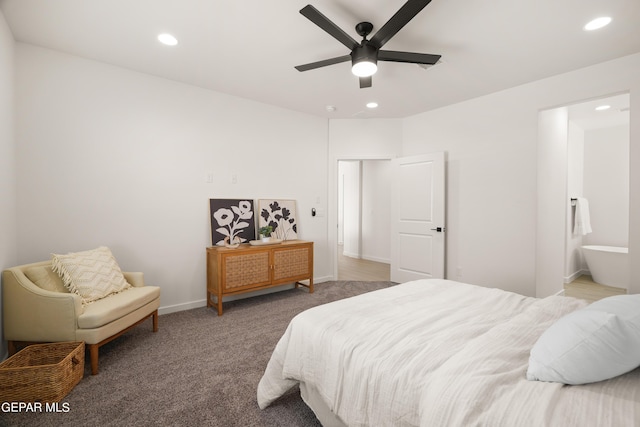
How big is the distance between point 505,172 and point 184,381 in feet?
13.4

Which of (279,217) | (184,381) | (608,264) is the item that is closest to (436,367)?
(184,381)

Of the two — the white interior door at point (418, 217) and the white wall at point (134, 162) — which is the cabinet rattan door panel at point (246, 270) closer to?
the white wall at point (134, 162)

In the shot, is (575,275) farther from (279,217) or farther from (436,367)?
(436,367)

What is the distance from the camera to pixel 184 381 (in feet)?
Result: 6.61

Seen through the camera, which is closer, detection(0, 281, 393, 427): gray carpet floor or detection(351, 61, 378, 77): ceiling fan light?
detection(0, 281, 393, 427): gray carpet floor

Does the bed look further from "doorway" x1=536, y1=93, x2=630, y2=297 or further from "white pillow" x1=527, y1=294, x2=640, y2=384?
"doorway" x1=536, y1=93, x2=630, y2=297

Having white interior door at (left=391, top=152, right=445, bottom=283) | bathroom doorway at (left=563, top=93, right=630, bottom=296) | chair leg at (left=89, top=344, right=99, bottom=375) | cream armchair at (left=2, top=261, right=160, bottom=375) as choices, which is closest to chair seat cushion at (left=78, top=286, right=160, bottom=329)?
cream armchair at (left=2, top=261, right=160, bottom=375)

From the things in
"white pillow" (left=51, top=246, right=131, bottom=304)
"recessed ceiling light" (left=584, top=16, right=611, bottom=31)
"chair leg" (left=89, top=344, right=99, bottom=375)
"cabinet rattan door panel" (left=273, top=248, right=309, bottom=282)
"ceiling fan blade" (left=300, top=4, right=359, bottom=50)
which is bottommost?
"chair leg" (left=89, top=344, right=99, bottom=375)

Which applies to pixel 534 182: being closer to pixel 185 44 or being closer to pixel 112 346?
pixel 185 44

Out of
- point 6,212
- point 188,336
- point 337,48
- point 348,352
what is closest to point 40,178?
point 6,212

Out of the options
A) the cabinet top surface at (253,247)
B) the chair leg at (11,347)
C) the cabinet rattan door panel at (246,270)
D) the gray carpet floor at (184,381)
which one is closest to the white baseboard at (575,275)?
the cabinet top surface at (253,247)

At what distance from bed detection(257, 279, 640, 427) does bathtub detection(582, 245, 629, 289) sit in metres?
3.97

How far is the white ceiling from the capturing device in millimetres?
2104

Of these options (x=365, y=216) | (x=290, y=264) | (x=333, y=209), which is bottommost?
(x=290, y=264)
